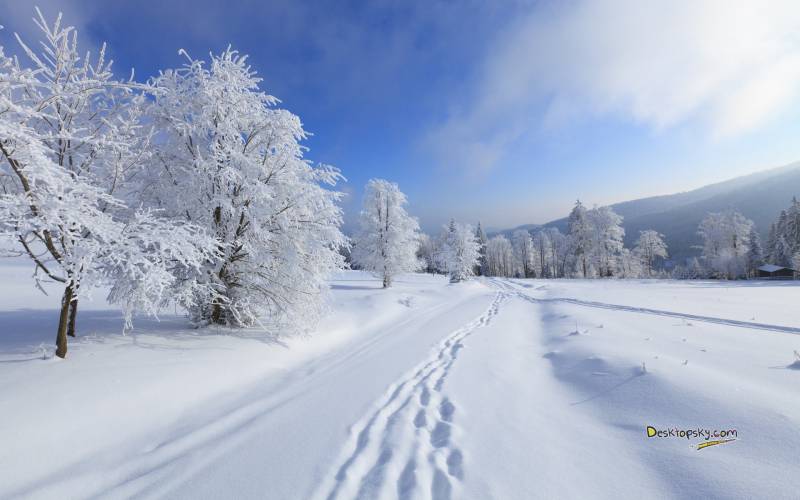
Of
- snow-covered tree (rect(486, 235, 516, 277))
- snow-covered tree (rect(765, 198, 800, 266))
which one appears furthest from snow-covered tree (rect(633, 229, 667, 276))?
snow-covered tree (rect(486, 235, 516, 277))

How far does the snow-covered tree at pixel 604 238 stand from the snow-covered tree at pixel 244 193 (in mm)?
53007

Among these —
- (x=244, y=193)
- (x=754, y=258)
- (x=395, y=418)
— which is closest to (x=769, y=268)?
(x=754, y=258)

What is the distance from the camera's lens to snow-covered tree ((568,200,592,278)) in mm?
50625

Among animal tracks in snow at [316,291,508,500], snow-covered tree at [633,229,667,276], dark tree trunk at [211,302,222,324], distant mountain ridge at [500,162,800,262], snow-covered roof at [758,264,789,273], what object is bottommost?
animal tracks in snow at [316,291,508,500]

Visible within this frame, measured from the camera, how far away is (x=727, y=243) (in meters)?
45.3

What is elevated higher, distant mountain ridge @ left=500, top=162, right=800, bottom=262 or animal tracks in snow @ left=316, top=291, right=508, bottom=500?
distant mountain ridge @ left=500, top=162, right=800, bottom=262

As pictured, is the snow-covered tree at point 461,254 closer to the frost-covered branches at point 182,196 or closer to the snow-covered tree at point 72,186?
the frost-covered branches at point 182,196

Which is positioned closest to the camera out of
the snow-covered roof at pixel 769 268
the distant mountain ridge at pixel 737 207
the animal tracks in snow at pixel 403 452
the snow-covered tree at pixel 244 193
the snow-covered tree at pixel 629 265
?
the animal tracks in snow at pixel 403 452

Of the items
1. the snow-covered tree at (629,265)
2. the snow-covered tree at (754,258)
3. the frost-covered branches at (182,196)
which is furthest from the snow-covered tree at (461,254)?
the snow-covered tree at (754,258)

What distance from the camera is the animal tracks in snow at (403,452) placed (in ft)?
9.71

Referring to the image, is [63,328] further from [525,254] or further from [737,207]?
[737,207]

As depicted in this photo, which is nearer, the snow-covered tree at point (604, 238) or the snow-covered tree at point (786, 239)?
the snow-covered tree at point (786, 239)

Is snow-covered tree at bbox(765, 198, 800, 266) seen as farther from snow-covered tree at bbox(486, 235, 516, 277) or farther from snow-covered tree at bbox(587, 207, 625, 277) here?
snow-covered tree at bbox(486, 235, 516, 277)

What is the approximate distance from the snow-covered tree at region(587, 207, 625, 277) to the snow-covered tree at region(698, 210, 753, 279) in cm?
1193
